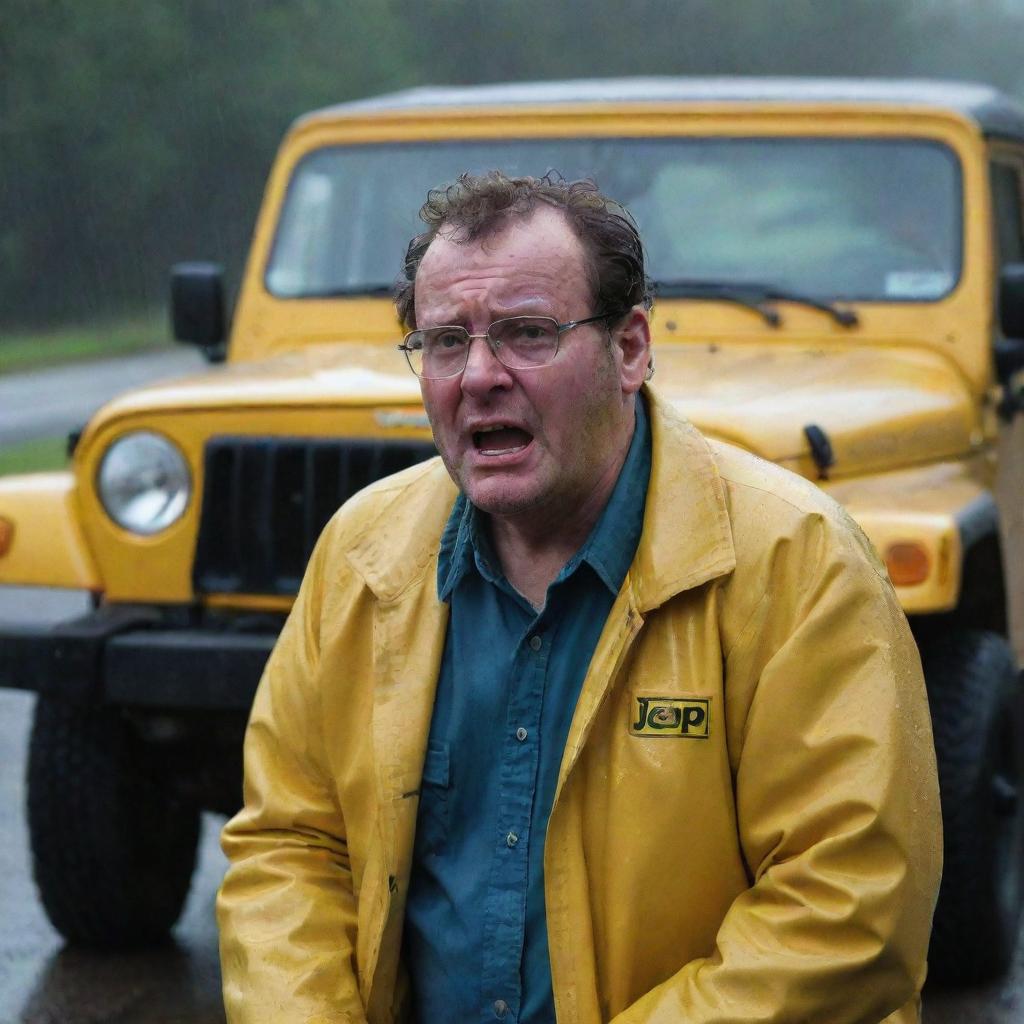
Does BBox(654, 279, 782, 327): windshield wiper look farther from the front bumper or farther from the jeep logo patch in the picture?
the jeep logo patch

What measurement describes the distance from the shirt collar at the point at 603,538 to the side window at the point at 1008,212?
316cm

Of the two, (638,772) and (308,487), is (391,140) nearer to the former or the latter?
(308,487)

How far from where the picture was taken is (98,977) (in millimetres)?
4676

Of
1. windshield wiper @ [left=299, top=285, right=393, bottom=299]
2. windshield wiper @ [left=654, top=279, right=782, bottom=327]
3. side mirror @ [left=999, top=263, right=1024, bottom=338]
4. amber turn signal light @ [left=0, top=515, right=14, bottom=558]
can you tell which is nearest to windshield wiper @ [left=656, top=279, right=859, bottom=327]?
windshield wiper @ [left=654, top=279, right=782, bottom=327]

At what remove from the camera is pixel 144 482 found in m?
4.58

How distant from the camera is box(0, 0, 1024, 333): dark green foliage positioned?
36.9 m

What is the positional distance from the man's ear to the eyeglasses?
0.05 metres

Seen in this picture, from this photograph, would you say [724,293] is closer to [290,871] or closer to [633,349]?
[633,349]

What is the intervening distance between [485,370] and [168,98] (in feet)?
128

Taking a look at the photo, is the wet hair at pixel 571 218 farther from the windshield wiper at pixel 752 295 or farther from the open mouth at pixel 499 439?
the windshield wiper at pixel 752 295

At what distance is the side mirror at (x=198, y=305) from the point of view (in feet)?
18.3

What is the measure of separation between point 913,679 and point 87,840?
2843 mm

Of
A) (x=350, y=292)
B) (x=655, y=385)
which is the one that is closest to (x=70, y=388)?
(x=350, y=292)

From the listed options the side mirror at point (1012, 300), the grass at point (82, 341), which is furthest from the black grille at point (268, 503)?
the grass at point (82, 341)
